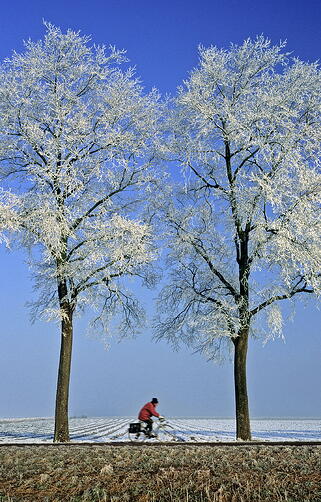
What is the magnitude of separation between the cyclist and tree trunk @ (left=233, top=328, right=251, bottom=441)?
11.0 ft

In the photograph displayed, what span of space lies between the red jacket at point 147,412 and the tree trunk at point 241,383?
11.8 ft

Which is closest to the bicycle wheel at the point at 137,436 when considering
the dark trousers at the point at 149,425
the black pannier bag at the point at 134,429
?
the black pannier bag at the point at 134,429

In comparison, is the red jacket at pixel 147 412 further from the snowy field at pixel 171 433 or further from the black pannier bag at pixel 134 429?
the snowy field at pixel 171 433

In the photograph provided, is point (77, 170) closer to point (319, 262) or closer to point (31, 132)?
point (31, 132)

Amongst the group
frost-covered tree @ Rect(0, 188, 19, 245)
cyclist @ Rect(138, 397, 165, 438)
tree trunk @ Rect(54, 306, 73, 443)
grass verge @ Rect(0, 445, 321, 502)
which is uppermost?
frost-covered tree @ Rect(0, 188, 19, 245)

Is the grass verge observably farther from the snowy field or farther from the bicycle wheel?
the snowy field

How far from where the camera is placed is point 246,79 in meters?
26.7

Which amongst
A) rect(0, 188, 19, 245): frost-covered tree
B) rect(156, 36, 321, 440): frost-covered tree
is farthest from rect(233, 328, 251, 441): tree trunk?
rect(0, 188, 19, 245): frost-covered tree

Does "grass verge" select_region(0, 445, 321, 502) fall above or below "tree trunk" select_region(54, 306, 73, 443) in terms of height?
below

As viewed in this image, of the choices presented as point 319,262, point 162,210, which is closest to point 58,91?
point 162,210

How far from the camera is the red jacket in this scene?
23.6 m

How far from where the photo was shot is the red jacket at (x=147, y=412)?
2359cm

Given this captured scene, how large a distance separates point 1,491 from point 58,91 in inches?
764

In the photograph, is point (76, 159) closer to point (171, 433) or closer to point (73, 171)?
point (73, 171)
